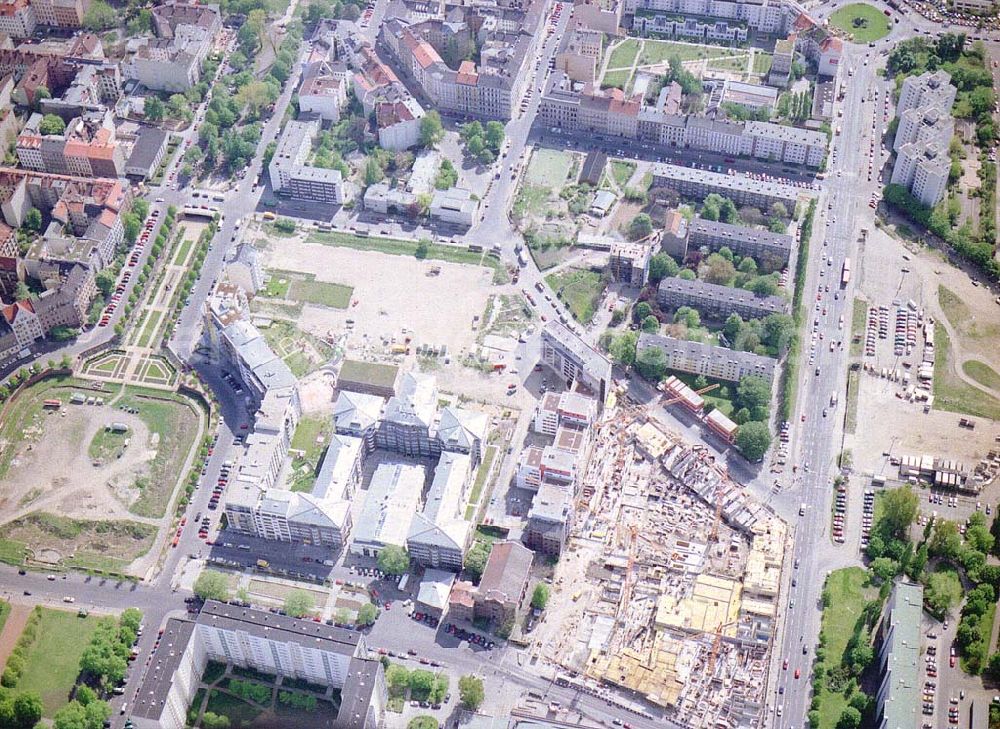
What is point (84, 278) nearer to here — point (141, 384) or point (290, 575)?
point (141, 384)

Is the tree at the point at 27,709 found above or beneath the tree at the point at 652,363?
beneath

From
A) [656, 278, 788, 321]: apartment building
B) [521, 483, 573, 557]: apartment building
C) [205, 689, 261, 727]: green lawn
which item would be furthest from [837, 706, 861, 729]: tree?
[205, 689, 261, 727]: green lawn

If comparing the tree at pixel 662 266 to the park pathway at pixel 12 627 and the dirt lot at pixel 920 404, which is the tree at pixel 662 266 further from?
the park pathway at pixel 12 627

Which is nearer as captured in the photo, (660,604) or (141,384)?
(660,604)

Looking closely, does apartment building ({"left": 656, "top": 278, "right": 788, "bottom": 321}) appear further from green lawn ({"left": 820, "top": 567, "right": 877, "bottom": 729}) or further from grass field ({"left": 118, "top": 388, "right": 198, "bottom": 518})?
grass field ({"left": 118, "top": 388, "right": 198, "bottom": 518})

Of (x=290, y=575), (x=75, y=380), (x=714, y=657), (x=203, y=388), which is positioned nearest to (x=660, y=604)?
(x=714, y=657)

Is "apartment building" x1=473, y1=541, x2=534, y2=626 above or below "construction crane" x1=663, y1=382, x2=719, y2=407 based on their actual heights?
below

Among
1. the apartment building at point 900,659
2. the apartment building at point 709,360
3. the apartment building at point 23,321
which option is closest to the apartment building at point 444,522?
the apartment building at point 709,360
